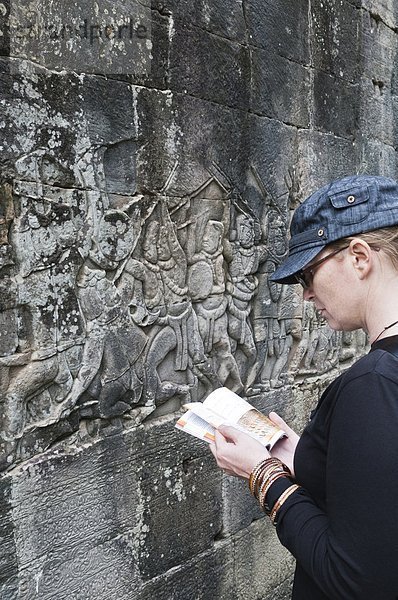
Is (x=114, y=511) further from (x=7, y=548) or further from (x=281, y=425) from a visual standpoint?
(x=281, y=425)

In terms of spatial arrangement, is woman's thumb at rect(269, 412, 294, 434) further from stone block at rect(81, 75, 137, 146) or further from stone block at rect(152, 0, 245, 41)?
stone block at rect(152, 0, 245, 41)

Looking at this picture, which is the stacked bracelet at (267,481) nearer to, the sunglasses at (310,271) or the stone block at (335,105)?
the sunglasses at (310,271)

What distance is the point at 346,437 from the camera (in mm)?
1484

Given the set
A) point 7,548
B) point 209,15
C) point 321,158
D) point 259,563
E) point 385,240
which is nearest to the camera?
point 385,240

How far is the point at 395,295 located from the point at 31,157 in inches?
64.9

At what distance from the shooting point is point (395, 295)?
1.68 meters

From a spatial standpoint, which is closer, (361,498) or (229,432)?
(361,498)

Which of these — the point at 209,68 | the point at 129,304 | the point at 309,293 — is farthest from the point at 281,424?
the point at 209,68

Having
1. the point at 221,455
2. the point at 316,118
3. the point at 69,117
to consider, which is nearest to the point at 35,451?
the point at 221,455

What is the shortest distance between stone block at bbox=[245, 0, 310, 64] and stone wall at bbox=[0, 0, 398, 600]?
0.04 feet

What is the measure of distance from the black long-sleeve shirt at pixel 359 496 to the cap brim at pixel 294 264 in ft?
0.95

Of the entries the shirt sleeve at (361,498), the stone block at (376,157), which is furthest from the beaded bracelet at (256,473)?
the stone block at (376,157)

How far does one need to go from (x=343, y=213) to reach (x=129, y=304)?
65.7 inches

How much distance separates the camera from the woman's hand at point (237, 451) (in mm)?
1860
